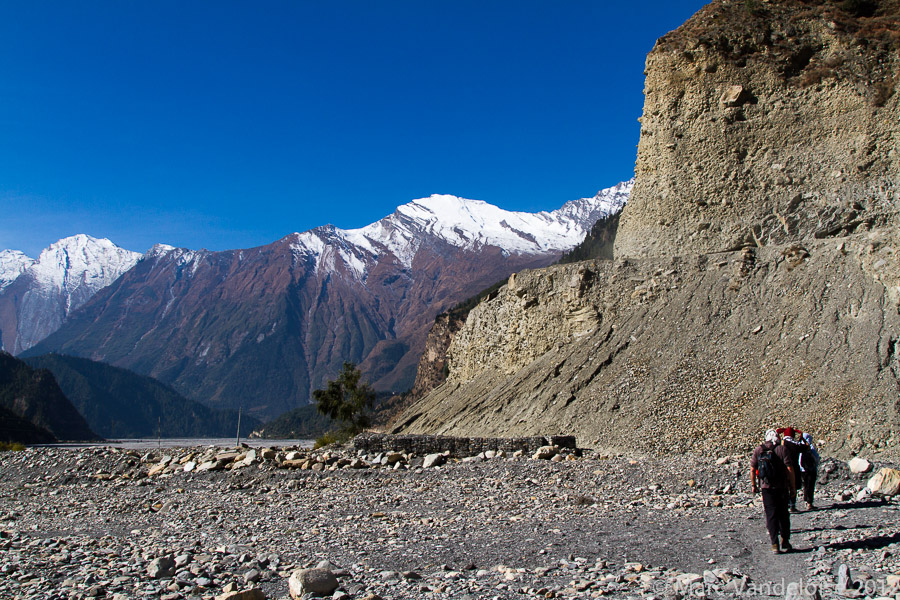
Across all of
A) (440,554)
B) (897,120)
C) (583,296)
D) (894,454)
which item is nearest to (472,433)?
(583,296)

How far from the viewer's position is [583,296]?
33656 millimetres

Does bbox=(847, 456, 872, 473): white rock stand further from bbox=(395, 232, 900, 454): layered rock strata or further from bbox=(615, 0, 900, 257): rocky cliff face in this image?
bbox=(615, 0, 900, 257): rocky cliff face

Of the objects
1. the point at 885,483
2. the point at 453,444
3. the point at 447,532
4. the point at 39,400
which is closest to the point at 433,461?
the point at 453,444

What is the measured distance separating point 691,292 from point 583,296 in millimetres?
5423

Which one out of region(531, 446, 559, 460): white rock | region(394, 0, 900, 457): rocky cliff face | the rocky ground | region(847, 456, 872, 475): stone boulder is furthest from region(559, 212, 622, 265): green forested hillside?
region(847, 456, 872, 475): stone boulder

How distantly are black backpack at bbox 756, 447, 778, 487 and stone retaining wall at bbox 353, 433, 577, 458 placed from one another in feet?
41.5

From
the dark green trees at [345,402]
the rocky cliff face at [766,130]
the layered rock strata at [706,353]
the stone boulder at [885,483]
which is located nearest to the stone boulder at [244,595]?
the stone boulder at [885,483]

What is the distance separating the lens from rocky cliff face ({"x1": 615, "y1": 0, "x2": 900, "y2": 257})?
98.3 feet

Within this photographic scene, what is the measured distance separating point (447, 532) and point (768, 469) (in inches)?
217

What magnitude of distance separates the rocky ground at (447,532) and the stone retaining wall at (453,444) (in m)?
1.09

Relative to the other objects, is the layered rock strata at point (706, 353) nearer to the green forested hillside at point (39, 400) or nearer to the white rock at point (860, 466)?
the white rock at point (860, 466)

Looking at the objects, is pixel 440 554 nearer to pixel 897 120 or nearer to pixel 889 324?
pixel 889 324

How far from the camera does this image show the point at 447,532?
39.3 ft

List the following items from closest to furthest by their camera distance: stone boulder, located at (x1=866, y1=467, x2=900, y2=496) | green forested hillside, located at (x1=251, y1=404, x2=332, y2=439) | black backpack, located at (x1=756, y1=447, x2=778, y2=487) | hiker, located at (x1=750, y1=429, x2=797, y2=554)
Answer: hiker, located at (x1=750, y1=429, x2=797, y2=554) < black backpack, located at (x1=756, y1=447, x2=778, y2=487) < stone boulder, located at (x1=866, y1=467, x2=900, y2=496) < green forested hillside, located at (x1=251, y1=404, x2=332, y2=439)
